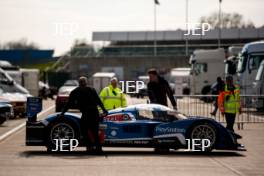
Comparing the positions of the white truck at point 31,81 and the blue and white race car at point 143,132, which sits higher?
the white truck at point 31,81

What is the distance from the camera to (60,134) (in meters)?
16.9

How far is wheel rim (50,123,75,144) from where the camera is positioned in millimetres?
16891

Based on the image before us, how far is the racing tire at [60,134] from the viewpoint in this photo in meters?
16.9

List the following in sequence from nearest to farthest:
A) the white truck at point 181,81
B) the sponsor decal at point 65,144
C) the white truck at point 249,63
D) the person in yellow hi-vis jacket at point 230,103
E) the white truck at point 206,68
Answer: the sponsor decal at point 65,144, the person in yellow hi-vis jacket at point 230,103, the white truck at point 249,63, the white truck at point 206,68, the white truck at point 181,81

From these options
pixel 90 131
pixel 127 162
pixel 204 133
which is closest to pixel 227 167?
pixel 127 162

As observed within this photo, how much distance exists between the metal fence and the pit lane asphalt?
9.28 metres

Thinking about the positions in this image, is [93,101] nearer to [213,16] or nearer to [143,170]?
[143,170]

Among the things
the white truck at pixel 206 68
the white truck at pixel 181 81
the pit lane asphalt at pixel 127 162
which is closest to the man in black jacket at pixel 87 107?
the pit lane asphalt at pixel 127 162

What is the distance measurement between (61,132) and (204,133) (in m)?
2.91

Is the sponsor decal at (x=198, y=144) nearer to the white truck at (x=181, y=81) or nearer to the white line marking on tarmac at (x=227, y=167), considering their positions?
the white line marking on tarmac at (x=227, y=167)

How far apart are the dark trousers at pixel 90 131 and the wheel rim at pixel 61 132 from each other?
0.90 ft

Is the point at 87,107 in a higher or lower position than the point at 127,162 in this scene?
higher

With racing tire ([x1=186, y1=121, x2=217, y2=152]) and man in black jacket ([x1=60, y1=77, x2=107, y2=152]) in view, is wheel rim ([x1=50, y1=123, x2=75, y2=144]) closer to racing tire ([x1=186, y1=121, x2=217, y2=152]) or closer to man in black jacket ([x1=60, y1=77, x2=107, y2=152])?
man in black jacket ([x1=60, y1=77, x2=107, y2=152])

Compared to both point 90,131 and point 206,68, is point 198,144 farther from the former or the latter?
point 206,68
